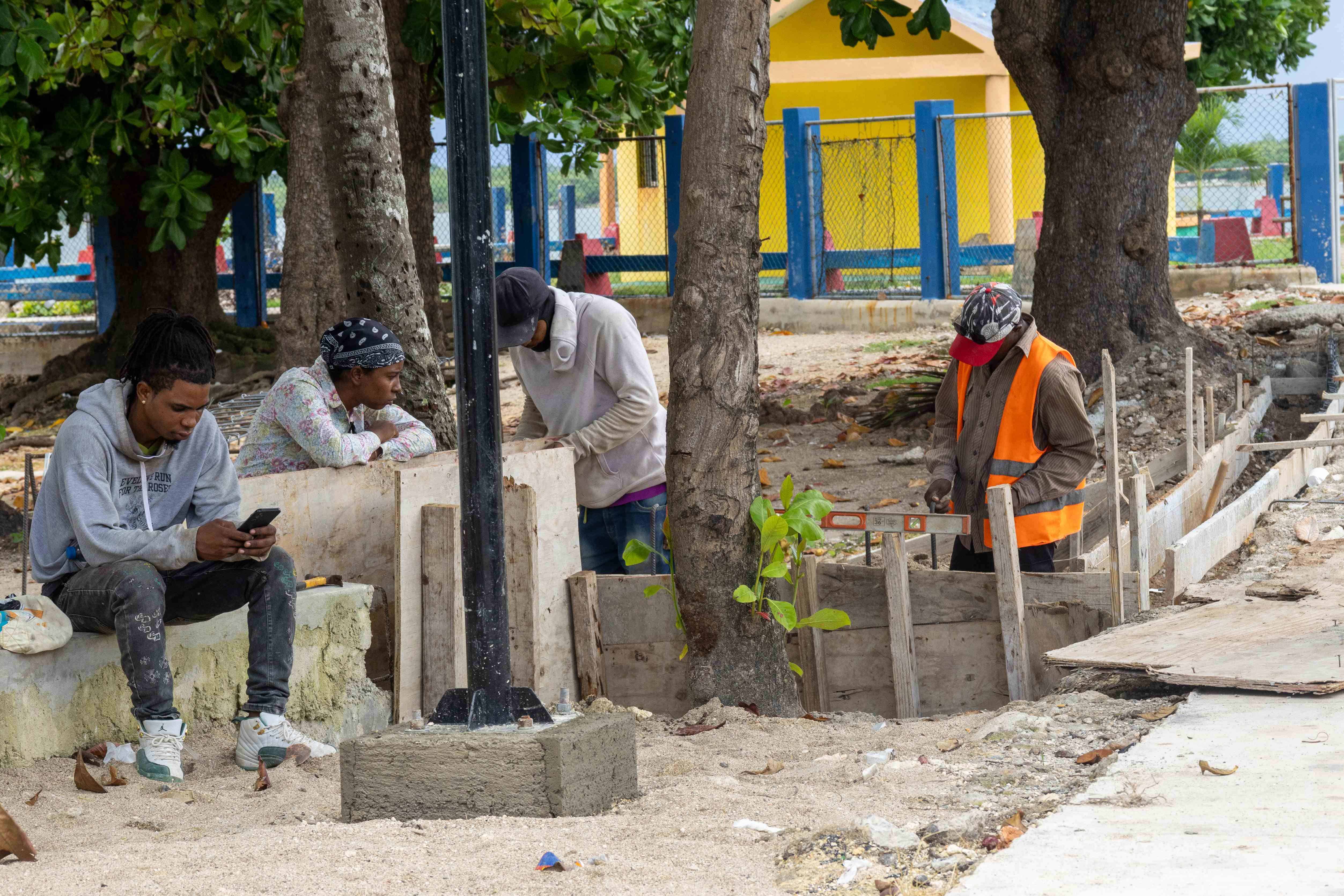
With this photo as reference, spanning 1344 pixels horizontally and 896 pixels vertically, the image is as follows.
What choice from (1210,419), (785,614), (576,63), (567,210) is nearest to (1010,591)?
(785,614)

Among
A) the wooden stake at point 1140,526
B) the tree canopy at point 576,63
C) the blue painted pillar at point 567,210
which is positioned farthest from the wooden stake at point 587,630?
the blue painted pillar at point 567,210

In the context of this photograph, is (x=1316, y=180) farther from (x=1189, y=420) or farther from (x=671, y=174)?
(x=1189, y=420)

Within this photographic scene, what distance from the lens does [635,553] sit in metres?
5.45

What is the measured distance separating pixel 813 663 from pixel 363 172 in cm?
303

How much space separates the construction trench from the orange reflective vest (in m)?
0.23

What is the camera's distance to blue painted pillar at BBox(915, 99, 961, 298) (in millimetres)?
17453

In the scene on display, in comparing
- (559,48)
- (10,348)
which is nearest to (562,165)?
(559,48)

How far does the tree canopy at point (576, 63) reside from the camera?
12.1 metres

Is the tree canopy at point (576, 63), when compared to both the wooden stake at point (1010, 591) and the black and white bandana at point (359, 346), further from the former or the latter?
the wooden stake at point (1010, 591)

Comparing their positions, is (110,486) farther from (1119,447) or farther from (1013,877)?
(1119,447)

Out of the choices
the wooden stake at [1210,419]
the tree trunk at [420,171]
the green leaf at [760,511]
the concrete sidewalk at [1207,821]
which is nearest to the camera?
the concrete sidewalk at [1207,821]

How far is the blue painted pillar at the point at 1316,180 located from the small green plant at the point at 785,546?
1336cm

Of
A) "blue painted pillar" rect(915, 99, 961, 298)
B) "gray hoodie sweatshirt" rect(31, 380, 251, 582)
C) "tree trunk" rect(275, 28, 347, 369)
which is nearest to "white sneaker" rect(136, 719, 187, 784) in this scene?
"gray hoodie sweatshirt" rect(31, 380, 251, 582)

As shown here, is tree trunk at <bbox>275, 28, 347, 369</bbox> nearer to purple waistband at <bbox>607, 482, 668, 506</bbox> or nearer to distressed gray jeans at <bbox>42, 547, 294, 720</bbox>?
purple waistband at <bbox>607, 482, 668, 506</bbox>
